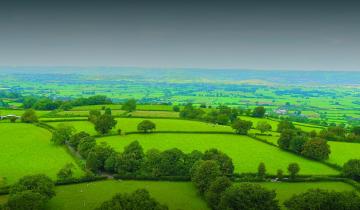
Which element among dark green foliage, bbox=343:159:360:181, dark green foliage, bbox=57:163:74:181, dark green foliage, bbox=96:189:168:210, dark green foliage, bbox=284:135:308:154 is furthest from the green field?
dark green foliage, bbox=96:189:168:210

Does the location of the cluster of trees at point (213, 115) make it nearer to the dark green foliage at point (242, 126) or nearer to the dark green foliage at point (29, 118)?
the dark green foliage at point (242, 126)

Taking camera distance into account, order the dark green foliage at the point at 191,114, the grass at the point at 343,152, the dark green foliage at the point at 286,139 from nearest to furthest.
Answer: the grass at the point at 343,152 → the dark green foliage at the point at 286,139 → the dark green foliage at the point at 191,114

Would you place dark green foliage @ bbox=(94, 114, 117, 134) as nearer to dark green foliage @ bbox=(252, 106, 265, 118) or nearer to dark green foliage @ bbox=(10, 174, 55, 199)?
dark green foliage @ bbox=(10, 174, 55, 199)

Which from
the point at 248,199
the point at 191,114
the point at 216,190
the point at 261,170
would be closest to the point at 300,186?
the point at 261,170

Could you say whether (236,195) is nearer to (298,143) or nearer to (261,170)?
(261,170)

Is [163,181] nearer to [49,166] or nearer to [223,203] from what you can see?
[223,203]

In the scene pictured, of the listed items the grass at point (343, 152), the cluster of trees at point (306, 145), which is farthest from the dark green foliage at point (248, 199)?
the grass at point (343, 152)
